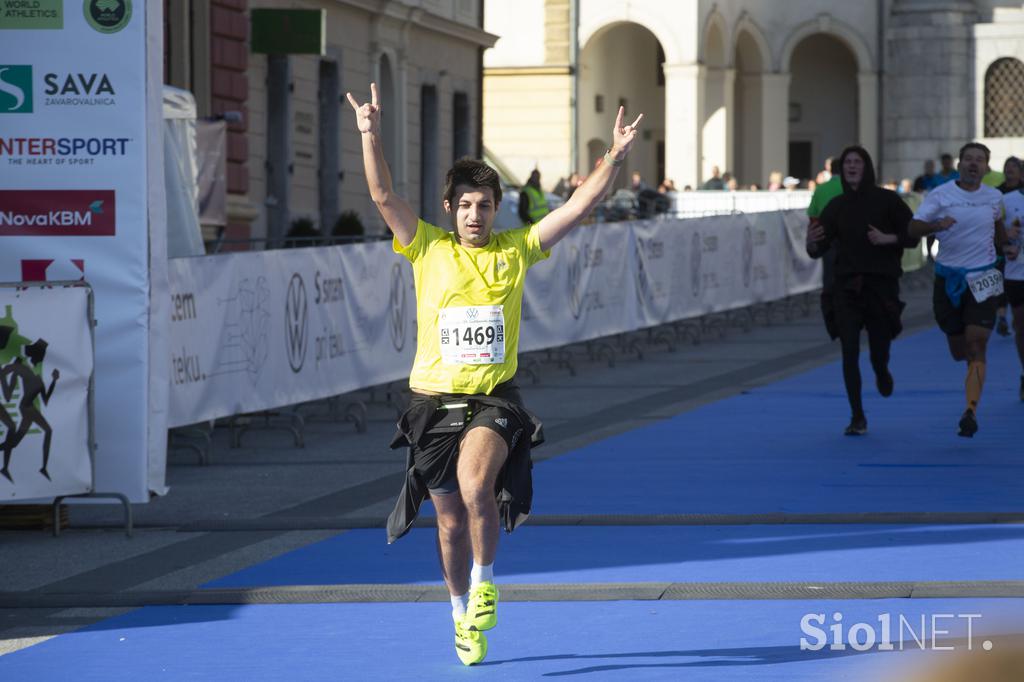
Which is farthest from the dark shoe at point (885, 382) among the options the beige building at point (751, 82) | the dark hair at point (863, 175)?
the beige building at point (751, 82)

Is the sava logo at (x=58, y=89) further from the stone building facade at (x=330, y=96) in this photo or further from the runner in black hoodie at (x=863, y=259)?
the stone building facade at (x=330, y=96)

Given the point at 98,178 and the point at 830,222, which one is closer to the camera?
the point at 98,178

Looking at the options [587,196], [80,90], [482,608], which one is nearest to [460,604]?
[482,608]

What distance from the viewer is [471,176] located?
6836 millimetres

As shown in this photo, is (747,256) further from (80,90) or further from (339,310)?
(80,90)

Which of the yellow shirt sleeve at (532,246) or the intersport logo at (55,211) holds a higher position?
the intersport logo at (55,211)

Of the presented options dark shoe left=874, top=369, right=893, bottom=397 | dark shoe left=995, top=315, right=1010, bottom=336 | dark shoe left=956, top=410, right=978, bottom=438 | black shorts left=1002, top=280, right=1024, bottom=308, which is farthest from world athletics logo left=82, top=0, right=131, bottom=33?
dark shoe left=995, top=315, right=1010, bottom=336

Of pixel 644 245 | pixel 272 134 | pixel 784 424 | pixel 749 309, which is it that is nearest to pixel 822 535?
pixel 784 424

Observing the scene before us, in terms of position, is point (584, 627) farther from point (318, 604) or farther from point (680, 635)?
point (318, 604)

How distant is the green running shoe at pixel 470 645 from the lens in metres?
6.66

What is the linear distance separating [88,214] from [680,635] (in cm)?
432

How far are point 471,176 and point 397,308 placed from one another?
928cm

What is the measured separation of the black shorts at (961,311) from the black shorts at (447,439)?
23.2 ft

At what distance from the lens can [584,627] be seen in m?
7.39
